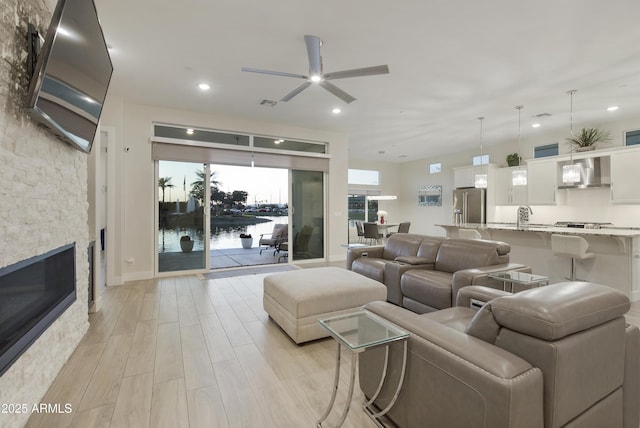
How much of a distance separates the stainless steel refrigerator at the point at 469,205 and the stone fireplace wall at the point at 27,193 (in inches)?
294

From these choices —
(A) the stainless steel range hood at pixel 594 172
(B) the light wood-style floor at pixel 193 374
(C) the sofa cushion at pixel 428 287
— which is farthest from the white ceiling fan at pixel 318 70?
(A) the stainless steel range hood at pixel 594 172

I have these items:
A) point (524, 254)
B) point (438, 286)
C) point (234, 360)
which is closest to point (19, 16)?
point (234, 360)

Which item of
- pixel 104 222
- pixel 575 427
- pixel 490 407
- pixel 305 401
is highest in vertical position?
pixel 104 222

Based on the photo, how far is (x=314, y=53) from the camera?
290 centimetres

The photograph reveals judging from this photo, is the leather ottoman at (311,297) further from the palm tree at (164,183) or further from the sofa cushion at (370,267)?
the palm tree at (164,183)

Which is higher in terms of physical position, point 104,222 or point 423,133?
point 423,133

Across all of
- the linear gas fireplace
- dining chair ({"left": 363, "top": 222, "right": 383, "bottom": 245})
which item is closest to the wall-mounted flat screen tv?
the linear gas fireplace

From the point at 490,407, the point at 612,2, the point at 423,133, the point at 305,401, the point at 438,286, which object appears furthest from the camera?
the point at 423,133

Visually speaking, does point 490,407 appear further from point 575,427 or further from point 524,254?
point 524,254

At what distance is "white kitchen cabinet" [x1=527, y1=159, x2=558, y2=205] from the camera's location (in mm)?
6277

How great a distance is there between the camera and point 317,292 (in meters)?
2.68

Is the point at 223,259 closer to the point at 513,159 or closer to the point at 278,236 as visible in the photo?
the point at 278,236

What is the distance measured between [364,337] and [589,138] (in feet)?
22.7

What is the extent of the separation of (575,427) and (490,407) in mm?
445
